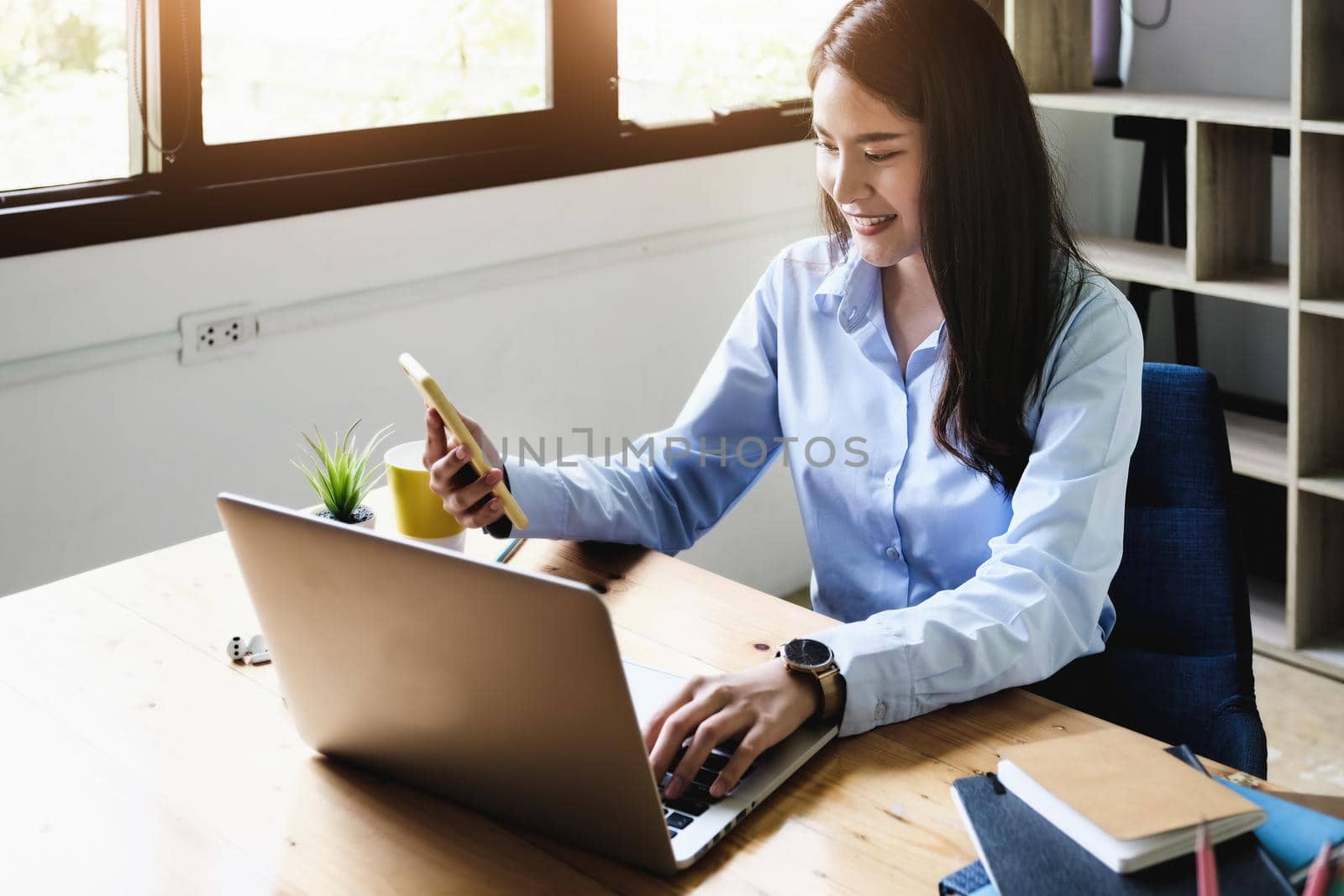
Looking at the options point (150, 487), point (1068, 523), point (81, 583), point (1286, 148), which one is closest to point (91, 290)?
point (150, 487)

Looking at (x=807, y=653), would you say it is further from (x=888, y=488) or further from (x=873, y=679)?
(x=888, y=488)

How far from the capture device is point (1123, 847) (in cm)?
87

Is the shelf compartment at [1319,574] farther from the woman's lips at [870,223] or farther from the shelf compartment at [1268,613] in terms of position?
the woman's lips at [870,223]

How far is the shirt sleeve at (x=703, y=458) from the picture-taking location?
150 cm

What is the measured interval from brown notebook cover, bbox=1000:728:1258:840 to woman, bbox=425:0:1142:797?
0.17 metres

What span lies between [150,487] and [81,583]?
742 millimetres

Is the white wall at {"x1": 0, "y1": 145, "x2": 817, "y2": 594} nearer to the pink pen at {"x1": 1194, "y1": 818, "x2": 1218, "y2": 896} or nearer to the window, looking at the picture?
the window

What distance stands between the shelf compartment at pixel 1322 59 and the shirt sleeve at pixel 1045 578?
1.35m

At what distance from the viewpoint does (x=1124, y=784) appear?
934 millimetres

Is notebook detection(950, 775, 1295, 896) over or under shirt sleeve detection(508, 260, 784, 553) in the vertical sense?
under

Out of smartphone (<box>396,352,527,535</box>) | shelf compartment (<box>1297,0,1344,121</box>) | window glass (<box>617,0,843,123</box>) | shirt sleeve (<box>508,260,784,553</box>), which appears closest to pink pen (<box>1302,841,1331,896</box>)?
smartphone (<box>396,352,527,535</box>)

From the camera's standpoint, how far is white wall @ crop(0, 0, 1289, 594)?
6.54 feet

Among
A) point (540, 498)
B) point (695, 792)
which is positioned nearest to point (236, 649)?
point (540, 498)

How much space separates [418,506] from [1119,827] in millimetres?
769
